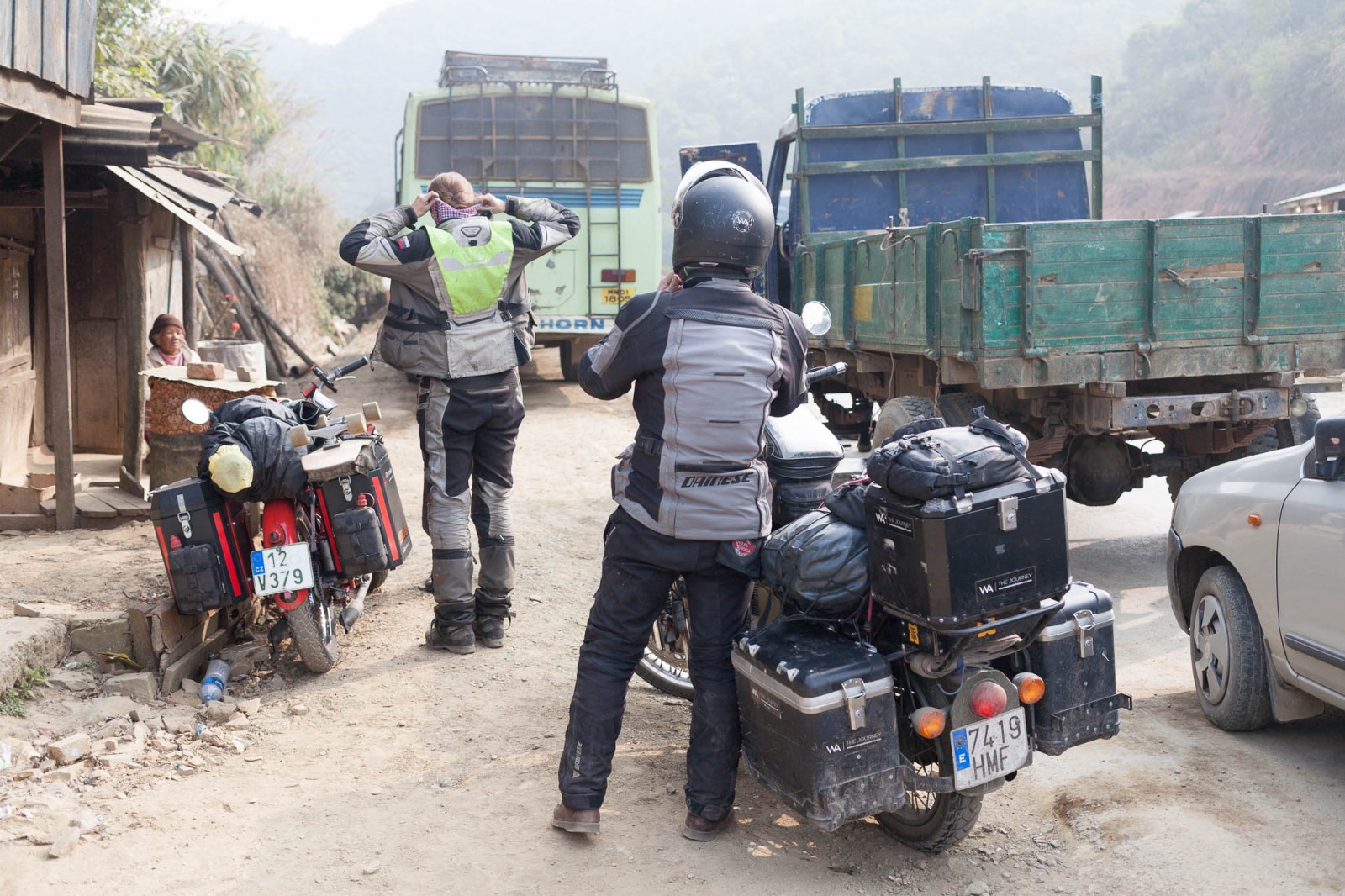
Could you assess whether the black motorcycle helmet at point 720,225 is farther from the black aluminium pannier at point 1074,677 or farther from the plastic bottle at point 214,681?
the plastic bottle at point 214,681

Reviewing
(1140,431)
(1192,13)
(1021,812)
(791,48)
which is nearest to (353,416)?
(1021,812)

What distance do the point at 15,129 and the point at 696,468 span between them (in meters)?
5.74

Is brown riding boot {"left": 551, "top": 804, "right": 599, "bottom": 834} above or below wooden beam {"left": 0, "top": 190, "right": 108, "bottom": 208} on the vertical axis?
below

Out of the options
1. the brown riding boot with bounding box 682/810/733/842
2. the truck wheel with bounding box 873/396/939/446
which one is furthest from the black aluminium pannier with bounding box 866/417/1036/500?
the truck wheel with bounding box 873/396/939/446

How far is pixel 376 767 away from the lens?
13.7 ft

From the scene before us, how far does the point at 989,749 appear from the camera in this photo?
3264 mm

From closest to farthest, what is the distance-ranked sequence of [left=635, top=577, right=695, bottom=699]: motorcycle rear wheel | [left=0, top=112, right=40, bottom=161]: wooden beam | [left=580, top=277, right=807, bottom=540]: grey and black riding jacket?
[left=580, top=277, right=807, bottom=540]: grey and black riding jacket → [left=635, top=577, right=695, bottom=699]: motorcycle rear wheel → [left=0, top=112, right=40, bottom=161]: wooden beam

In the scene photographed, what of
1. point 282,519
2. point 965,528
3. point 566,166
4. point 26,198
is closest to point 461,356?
point 282,519

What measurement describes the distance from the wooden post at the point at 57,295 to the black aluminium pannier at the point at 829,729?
17.1ft

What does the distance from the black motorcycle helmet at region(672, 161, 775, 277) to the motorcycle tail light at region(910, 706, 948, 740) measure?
4.34 feet

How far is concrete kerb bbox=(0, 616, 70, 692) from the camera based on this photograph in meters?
4.57

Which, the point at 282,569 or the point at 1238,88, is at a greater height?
the point at 1238,88

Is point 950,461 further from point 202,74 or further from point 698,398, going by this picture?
point 202,74

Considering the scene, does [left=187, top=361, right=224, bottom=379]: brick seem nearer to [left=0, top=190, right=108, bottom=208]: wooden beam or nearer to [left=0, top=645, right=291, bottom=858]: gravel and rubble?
[left=0, top=190, right=108, bottom=208]: wooden beam
